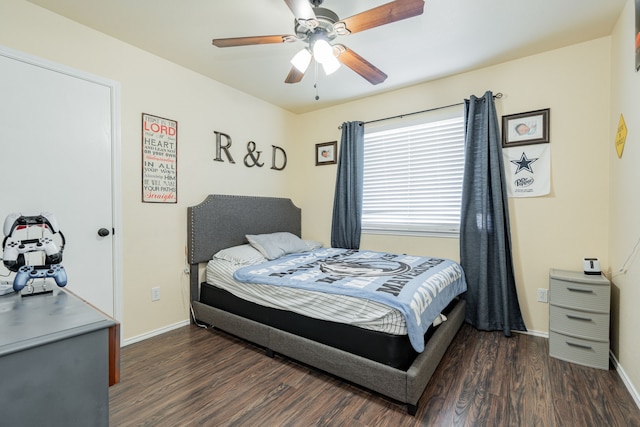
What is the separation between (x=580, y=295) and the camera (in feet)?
7.32

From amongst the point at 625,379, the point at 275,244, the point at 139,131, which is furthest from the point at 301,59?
the point at 625,379

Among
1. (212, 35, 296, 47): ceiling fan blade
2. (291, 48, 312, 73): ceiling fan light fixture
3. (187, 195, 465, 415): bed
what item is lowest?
(187, 195, 465, 415): bed

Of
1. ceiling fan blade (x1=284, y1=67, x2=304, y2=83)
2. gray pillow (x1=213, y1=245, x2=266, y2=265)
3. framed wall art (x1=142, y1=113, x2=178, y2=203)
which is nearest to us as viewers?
ceiling fan blade (x1=284, y1=67, x2=304, y2=83)

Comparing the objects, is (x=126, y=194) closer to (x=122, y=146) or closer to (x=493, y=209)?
(x=122, y=146)

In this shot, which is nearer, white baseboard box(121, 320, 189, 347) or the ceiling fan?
the ceiling fan

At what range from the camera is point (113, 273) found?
247 cm

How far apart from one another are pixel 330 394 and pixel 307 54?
2226 mm

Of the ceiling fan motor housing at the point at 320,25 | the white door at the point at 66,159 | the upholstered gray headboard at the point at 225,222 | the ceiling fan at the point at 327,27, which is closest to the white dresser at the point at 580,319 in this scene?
the ceiling fan at the point at 327,27

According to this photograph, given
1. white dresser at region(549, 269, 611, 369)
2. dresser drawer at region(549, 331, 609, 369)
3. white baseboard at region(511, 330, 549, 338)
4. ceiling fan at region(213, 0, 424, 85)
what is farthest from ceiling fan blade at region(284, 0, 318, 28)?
white baseboard at region(511, 330, 549, 338)

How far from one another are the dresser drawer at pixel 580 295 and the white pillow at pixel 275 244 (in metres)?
2.34

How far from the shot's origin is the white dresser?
2.15 metres

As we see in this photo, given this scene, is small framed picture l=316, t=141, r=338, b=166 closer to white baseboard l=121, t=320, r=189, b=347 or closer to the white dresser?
white baseboard l=121, t=320, r=189, b=347

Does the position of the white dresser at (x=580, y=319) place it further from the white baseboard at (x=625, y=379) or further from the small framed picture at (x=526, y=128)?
the small framed picture at (x=526, y=128)

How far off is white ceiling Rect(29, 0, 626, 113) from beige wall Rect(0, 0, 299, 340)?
0.48 ft
